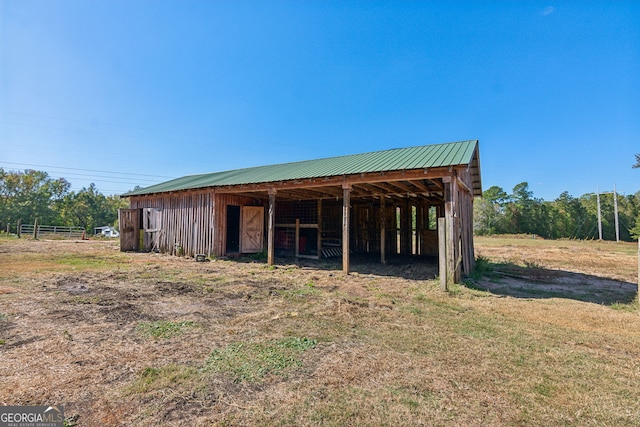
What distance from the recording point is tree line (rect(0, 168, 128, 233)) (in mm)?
32312

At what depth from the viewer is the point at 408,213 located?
1418 centimetres

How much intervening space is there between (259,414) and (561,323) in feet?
15.6

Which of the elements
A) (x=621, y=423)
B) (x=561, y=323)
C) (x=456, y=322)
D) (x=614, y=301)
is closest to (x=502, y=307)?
(x=561, y=323)

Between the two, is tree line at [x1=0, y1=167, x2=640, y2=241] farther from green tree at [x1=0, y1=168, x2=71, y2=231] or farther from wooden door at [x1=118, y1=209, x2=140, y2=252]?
wooden door at [x1=118, y1=209, x2=140, y2=252]

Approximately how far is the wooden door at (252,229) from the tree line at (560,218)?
1403 inches

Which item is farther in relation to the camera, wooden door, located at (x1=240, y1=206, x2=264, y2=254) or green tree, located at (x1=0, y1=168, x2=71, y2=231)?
green tree, located at (x1=0, y1=168, x2=71, y2=231)

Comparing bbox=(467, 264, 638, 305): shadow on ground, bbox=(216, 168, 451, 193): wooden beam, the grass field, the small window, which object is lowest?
bbox=(467, 264, 638, 305): shadow on ground

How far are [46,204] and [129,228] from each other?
96.0ft

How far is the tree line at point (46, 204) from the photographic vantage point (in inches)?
1272

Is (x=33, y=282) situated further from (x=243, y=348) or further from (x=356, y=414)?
(x=356, y=414)
